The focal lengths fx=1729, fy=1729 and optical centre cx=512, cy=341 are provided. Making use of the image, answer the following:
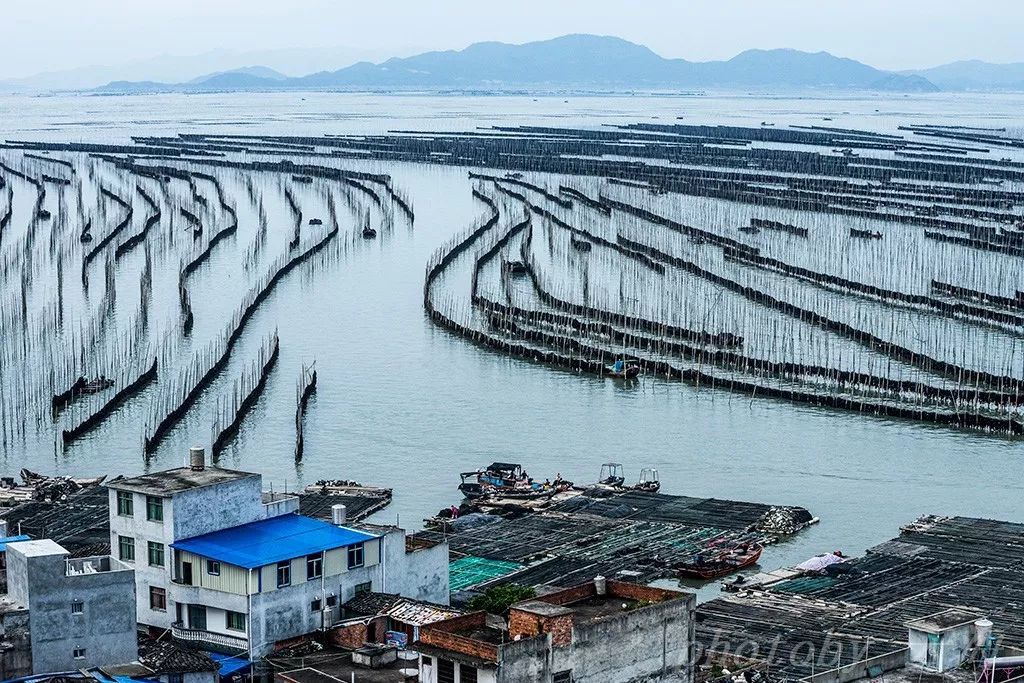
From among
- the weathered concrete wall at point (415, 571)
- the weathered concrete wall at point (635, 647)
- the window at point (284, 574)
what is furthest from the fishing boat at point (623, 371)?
the weathered concrete wall at point (635, 647)

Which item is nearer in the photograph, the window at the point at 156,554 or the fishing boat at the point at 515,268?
the window at the point at 156,554

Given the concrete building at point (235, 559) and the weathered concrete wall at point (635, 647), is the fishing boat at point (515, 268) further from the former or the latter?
the weathered concrete wall at point (635, 647)

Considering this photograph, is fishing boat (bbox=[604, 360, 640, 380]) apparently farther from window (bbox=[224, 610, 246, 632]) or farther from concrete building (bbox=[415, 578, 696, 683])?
concrete building (bbox=[415, 578, 696, 683])

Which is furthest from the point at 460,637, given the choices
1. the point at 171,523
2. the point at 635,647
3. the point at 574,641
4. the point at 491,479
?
the point at 491,479

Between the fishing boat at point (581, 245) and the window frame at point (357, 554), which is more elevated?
the fishing boat at point (581, 245)

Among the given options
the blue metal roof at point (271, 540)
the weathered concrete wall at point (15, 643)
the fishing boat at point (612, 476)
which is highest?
the blue metal roof at point (271, 540)

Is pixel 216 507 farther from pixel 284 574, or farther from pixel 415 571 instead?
pixel 415 571

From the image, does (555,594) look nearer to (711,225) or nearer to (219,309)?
(219,309)
